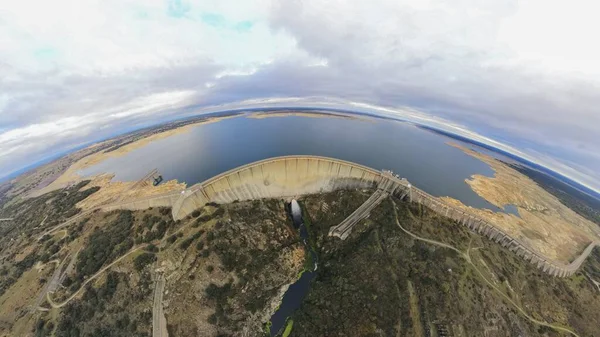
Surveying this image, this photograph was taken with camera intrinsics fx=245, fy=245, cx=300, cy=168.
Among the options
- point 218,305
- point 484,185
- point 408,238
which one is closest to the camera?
point 218,305

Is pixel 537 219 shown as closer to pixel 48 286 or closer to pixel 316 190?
pixel 316 190

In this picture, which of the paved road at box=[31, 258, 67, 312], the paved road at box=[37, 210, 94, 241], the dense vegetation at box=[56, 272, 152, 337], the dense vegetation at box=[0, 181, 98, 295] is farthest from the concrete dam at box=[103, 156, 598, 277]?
the dense vegetation at box=[56, 272, 152, 337]

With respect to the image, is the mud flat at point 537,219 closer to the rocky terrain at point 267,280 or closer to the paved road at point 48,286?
the rocky terrain at point 267,280

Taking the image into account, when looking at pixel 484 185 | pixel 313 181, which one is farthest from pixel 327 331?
pixel 484 185

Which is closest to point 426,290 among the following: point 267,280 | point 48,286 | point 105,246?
point 267,280

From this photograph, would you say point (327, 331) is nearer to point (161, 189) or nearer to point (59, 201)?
point (161, 189)

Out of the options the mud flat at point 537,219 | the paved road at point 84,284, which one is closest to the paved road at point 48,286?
the paved road at point 84,284

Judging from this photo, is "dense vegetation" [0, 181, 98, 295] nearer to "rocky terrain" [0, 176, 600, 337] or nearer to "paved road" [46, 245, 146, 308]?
"rocky terrain" [0, 176, 600, 337]
